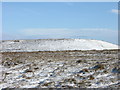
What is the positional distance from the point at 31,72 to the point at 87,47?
24270 millimetres

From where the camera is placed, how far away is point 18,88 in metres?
9.06

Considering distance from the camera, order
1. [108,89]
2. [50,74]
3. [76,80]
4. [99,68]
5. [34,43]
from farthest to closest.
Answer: [34,43] < [99,68] < [50,74] < [76,80] < [108,89]

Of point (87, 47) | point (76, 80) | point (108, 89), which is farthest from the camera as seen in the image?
point (87, 47)

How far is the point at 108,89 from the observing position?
8633mm

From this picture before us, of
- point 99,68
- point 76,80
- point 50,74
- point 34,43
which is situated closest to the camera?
point 76,80

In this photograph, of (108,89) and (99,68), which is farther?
(99,68)

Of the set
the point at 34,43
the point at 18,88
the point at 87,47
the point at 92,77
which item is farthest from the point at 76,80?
the point at 34,43

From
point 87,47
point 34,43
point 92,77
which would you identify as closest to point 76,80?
point 92,77

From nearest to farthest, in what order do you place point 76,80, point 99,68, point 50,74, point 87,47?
point 76,80
point 50,74
point 99,68
point 87,47

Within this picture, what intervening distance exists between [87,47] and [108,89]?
90.8 ft

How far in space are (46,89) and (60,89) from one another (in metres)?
0.54

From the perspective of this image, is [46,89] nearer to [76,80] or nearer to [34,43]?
[76,80]

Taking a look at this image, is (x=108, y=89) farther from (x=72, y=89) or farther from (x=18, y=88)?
(x=18, y=88)

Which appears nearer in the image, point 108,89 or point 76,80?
point 108,89
